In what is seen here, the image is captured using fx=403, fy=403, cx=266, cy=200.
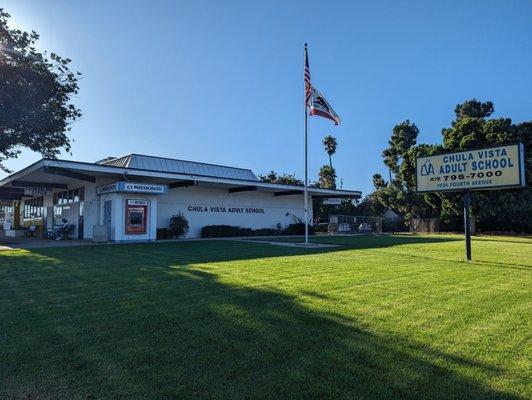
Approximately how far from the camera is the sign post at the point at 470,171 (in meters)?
12.0

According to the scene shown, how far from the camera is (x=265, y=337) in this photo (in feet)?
14.8

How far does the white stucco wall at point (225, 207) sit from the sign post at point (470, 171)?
1665cm

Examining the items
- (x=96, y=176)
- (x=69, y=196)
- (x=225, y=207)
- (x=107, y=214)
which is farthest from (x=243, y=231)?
(x=69, y=196)

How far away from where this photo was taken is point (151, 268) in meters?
10.0

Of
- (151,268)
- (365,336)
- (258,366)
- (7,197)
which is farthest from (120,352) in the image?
(7,197)

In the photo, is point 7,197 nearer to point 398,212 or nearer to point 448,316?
point 448,316

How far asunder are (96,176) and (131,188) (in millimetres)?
3290

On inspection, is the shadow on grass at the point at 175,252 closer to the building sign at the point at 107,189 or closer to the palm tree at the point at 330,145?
the building sign at the point at 107,189

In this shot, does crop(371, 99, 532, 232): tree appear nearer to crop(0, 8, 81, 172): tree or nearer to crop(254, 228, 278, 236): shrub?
crop(254, 228, 278, 236): shrub

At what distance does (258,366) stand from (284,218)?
30073 millimetres

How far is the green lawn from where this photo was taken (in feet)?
11.0

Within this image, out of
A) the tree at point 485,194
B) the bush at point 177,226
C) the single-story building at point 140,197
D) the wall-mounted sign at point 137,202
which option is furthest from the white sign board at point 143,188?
the tree at point 485,194

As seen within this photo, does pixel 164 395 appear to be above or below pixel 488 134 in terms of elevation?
below

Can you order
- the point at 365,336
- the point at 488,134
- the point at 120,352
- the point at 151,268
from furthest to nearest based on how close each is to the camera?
the point at 488,134 < the point at 151,268 < the point at 365,336 < the point at 120,352
